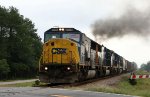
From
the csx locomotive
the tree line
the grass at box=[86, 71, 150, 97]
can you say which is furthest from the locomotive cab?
the tree line

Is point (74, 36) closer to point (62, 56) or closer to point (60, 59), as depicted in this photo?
point (62, 56)

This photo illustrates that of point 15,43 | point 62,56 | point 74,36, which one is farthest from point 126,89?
point 15,43

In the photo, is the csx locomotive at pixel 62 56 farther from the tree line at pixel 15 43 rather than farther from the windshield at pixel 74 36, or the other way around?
the tree line at pixel 15 43

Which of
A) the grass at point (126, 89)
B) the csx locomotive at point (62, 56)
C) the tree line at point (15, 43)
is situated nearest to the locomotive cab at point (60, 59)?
the csx locomotive at point (62, 56)

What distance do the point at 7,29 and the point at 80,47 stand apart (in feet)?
174

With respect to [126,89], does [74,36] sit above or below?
above

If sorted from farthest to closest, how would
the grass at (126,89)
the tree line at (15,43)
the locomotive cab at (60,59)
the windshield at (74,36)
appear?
the tree line at (15,43) → the windshield at (74,36) → the locomotive cab at (60,59) → the grass at (126,89)

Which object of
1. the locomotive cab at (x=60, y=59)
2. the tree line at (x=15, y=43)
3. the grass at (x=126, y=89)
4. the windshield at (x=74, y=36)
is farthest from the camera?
the tree line at (x=15, y=43)

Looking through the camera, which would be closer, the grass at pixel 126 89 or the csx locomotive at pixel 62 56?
the grass at pixel 126 89

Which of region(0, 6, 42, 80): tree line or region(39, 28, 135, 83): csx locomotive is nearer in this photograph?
region(39, 28, 135, 83): csx locomotive

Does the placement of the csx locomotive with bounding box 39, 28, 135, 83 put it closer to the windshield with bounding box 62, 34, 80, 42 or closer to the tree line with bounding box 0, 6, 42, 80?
the windshield with bounding box 62, 34, 80, 42

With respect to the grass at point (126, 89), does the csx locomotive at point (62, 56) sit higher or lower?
higher

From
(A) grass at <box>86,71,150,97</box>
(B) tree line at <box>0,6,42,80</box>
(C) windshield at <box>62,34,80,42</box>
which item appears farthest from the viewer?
(B) tree line at <box>0,6,42,80</box>

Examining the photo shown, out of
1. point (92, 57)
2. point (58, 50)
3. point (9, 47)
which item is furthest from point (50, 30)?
point (9, 47)
